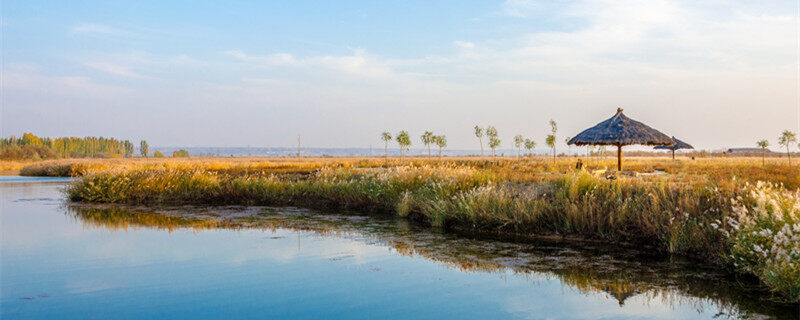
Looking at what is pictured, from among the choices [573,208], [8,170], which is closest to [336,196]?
[573,208]

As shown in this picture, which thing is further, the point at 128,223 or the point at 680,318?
the point at 128,223

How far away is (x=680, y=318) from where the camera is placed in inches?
210

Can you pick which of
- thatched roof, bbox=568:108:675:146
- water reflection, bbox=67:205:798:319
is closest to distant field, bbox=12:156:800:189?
thatched roof, bbox=568:108:675:146

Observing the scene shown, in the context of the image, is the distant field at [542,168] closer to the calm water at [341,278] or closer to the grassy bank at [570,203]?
the grassy bank at [570,203]

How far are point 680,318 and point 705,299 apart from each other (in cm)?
90

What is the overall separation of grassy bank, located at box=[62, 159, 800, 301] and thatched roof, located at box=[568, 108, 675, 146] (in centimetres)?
475

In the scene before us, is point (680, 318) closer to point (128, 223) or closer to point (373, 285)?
point (373, 285)

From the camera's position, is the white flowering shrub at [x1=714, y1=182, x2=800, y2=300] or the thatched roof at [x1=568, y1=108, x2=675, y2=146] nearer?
the white flowering shrub at [x1=714, y1=182, x2=800, y2=300]

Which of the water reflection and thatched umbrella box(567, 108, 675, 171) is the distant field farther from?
the water reflection

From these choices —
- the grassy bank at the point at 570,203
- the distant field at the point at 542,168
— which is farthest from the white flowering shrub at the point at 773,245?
the distant field at the point at 542,168

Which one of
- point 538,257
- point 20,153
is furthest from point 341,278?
point 20,153

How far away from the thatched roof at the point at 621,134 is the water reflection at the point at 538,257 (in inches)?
446

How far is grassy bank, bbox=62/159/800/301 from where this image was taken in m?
6.40

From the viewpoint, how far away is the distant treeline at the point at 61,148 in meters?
61.2
